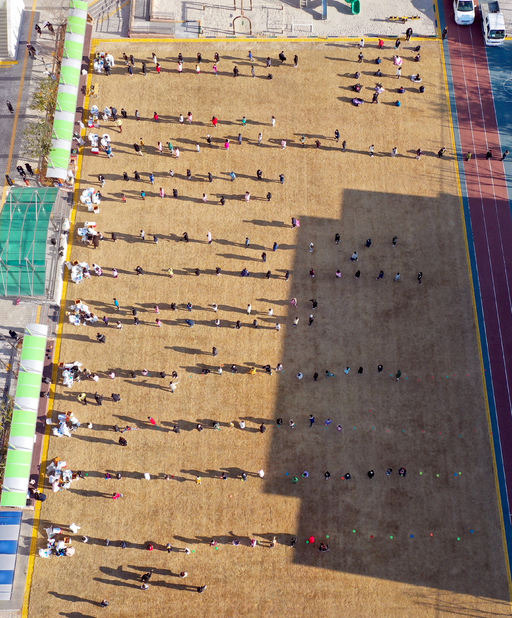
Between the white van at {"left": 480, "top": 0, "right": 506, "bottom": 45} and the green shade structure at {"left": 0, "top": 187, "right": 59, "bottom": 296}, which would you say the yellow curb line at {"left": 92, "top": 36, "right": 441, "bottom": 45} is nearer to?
the white van at {"left": 480, "top": 0, "right": 506, "bottom": 45}

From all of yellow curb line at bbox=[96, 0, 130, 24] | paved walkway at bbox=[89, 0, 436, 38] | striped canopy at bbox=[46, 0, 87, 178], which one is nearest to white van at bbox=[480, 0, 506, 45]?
paved walkway at bbox=[89, 0, 436, 38]

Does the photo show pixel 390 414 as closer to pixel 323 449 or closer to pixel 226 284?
pixel 323 449

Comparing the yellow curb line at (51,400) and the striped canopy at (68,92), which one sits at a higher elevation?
the striped canopy at (68,92)

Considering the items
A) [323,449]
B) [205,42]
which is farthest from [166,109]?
[323,449]

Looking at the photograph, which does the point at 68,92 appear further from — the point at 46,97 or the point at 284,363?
the point at 284,363

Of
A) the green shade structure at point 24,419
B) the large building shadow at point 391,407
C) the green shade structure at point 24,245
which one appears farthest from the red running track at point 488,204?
the green shade structure at point 24,245

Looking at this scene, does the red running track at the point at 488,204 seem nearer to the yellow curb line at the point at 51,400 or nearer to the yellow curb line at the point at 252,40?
the yellow curb line at the point at 252,40
